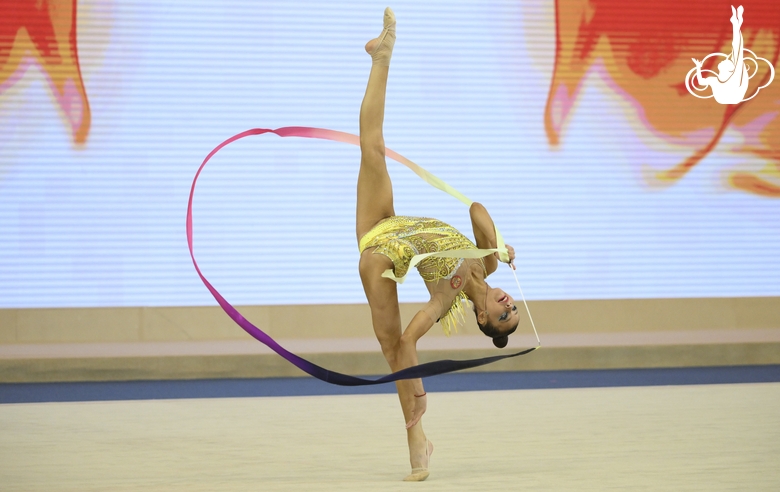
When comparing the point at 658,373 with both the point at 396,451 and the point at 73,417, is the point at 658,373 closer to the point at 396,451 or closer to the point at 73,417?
the point at 396,451

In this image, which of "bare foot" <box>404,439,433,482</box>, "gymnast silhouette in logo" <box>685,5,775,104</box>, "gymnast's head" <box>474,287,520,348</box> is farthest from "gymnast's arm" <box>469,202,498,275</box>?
"gymnast silhouette in logo" <box>685,5,775,104</box>

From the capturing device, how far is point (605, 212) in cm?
616

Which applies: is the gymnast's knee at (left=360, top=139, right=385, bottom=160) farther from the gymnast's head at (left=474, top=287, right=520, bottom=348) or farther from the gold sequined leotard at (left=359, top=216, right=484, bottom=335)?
the gymnast's head at (left=474, top=287, right=520, bottom=348)

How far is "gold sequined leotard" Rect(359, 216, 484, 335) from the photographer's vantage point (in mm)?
2736

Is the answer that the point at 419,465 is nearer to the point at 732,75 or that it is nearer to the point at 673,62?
the point at 673,62

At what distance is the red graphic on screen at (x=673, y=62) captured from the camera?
244 inches

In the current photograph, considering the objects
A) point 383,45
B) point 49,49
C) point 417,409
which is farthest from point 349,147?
point 417,409

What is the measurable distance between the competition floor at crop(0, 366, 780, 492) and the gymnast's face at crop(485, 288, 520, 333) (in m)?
0.47

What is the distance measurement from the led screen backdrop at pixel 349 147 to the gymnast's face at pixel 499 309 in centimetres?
299

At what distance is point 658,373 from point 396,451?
285cm

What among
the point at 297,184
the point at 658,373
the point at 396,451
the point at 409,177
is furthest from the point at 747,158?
the point at 396,451

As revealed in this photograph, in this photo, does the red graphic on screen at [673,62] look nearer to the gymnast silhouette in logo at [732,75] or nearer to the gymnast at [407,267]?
the gymnast silhouette in logo at [732,75]

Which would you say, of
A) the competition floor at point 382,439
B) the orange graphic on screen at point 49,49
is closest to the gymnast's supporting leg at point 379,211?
the competition floor at point 382,439

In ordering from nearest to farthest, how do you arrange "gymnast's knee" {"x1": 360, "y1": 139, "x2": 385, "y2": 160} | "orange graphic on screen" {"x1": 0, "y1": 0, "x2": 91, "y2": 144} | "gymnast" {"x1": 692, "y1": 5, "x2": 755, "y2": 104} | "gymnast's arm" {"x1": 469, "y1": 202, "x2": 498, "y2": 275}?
"gymnast's arm" {"x1": 469, "y1": 202, "x2": 498, "y2": 275}, "gymnast's knee" {"x1": 360, "y1": 139, "x2": 385, "y2": 160}, "orange graphic on screen" {"x1": 0, "y1": 0, "x2": 91, "y2": 144}, "gymnast" {"x1": 692, "y1": 5, "x2": 755, "y2": 104}
